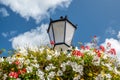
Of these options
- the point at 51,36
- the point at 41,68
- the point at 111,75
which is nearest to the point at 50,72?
the point at 41,68

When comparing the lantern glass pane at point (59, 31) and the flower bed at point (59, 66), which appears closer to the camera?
the flower bed at point (59, 66)

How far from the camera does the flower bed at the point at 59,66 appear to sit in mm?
5875

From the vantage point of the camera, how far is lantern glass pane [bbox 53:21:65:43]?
722 cm

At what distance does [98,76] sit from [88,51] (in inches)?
27.1

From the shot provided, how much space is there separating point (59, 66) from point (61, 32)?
1365 mm

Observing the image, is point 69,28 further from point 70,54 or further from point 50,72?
point 50,72

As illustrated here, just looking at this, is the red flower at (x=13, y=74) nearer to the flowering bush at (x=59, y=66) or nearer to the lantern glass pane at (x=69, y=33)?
the flowering bush at (x=59, y=66)

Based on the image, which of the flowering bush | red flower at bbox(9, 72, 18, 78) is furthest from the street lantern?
red flower at bbox(9, 72, 18, 78)

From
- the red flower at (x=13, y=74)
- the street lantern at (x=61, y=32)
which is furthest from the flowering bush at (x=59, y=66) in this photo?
the street lantern at (x=61, y=32)

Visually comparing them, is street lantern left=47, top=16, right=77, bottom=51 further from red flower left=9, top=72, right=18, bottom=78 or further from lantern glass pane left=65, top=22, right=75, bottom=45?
red flower left=9, top=72, right=18, bottom=78

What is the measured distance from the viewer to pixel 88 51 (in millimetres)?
6398

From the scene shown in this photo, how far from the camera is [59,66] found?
6.06m

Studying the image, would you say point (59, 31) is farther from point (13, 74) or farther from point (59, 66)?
point (13, 74)

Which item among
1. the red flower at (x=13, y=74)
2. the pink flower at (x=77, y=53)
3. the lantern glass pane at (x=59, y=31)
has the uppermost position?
the lantern glass pane at (x=59, y=31)
